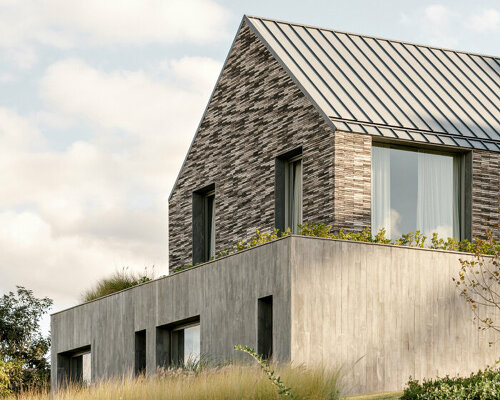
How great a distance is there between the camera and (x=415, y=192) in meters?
19.9

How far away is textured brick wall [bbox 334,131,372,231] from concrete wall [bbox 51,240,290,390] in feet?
8.07

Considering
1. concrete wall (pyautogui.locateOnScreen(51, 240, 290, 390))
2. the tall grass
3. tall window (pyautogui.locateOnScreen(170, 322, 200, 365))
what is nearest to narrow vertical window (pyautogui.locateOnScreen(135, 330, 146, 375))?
concrete wall (pyautogui.locateOnScreen(51, 240, 290, 390))

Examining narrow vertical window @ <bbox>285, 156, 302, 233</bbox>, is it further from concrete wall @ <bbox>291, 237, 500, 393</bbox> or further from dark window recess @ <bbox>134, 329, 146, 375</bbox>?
concrete wall @ <bbox>291, 237, 500, 393</bbox>

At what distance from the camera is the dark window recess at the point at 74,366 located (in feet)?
72.7

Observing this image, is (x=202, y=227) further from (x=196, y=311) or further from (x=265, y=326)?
(x=265, y=326)

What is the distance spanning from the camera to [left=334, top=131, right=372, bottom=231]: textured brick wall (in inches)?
738

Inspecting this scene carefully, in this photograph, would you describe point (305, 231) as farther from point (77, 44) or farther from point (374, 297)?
point (77, 44)

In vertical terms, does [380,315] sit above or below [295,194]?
below

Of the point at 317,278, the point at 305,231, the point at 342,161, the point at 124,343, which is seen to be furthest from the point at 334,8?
the point at 124,343

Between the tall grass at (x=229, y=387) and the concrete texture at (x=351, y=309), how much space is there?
4.00 ft

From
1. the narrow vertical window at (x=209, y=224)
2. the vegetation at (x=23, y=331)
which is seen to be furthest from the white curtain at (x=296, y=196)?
the vegetation at (x=23, y=331)

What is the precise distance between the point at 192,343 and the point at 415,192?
4.81 m

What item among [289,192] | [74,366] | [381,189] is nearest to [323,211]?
[381,189]

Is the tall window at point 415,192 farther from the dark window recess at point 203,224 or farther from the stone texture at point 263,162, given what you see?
the dark window recess at point 203,224
